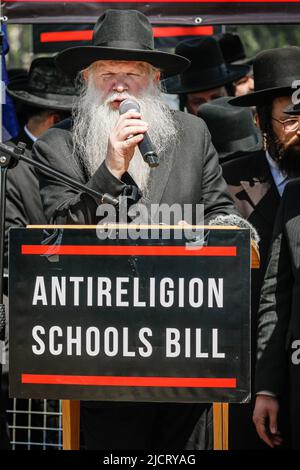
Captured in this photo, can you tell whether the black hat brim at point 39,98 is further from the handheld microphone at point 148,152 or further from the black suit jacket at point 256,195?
the handheld microphone at point 148,152

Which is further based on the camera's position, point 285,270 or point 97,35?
point 97,35

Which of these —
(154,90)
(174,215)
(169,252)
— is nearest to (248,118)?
(154,90)

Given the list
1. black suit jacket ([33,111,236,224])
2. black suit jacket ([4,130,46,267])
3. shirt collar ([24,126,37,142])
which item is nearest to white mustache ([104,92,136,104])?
black suit jacket ([33,111,236,224])

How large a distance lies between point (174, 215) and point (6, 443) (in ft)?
5.02

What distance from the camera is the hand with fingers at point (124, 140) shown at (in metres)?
3.75

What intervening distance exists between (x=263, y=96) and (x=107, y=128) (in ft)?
3.25

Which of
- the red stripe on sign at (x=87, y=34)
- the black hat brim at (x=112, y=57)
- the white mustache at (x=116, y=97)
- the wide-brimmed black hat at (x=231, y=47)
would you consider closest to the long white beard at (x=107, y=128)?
the white mustache at (x=116, y=97)

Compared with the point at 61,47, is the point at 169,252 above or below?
below

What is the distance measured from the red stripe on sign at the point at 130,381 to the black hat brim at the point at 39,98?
321 cm

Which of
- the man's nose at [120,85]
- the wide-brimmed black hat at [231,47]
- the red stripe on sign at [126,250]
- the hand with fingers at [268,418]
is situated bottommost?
the hand with fingers at [268,418]

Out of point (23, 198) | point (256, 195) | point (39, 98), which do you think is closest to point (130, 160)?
point (256, 195)

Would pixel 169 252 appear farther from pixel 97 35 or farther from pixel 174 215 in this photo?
pixel 97 35

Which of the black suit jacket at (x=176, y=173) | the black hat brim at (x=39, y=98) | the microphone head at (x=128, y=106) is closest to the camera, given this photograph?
the microphone head at (x=128, y=106)

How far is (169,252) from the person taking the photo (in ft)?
12.0
